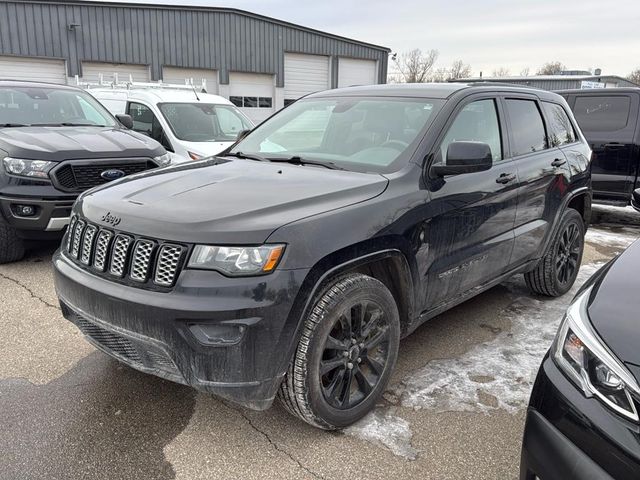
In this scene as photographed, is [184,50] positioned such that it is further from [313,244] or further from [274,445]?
[274,445]

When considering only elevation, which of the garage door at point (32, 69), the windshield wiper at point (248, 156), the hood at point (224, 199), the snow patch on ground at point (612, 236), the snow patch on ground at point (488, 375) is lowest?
the snow patch on ground at point (612, 236)

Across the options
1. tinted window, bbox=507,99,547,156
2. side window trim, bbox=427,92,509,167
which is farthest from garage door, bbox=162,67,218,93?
side window trim, bbox=427,92,509,167

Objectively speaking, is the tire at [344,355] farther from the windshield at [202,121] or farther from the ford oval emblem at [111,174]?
the windshield at [202,121]

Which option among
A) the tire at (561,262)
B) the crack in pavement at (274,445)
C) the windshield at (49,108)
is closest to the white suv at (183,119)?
the windshield at (49,108)

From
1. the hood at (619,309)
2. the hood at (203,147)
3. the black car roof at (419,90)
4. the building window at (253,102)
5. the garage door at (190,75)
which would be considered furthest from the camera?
the building window at (253,102)

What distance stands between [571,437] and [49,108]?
671 centimetres

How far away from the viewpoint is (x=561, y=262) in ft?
15.7

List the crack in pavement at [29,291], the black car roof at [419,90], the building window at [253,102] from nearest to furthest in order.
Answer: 1. the black car roof at [419,90]
2. the crack in pavement at [29,291]
3. the building window at [253,102]

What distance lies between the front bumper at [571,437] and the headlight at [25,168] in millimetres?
4885

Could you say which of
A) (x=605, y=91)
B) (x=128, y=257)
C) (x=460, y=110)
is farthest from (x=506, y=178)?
(x=605, y=91)

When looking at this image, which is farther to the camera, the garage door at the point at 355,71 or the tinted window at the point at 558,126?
the garage door at the point at 355,71

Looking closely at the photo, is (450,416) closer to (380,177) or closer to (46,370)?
(380,177)

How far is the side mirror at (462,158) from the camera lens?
9.86 ft

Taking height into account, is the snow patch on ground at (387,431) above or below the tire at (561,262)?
below
